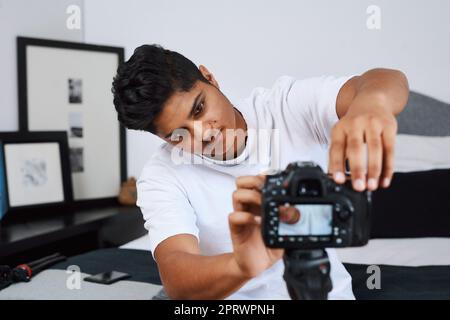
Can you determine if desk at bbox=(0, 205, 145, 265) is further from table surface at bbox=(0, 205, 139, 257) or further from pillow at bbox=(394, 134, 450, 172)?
pillow at bbox=(394, 134, 450, 172)

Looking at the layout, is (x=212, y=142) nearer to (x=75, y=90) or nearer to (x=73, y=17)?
(x=75, y=90)

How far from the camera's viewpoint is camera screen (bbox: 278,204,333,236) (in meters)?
0.61

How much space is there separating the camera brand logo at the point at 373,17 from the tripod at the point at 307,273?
4.76ft

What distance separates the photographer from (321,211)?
0.62m

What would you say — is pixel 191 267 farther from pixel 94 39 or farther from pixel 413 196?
pixel 94 39

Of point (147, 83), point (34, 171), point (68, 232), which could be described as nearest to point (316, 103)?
point (147, 83)

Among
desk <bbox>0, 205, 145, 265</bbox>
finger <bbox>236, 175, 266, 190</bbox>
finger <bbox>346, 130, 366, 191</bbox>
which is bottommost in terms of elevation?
desk <bbox>0, 205, 145, 265</bbox>

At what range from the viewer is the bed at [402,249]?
1.25 metres

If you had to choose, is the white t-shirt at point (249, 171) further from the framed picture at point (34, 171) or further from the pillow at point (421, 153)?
the framed picture at point (34, 171)

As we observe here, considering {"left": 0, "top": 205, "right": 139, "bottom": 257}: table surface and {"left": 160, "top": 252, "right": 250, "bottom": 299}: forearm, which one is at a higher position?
{"left": 160, "top": 252, "right": 250, "bottom": 299}: forearm

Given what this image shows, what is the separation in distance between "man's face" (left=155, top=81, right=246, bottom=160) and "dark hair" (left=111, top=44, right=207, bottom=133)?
0.6 inches

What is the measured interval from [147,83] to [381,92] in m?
0.41

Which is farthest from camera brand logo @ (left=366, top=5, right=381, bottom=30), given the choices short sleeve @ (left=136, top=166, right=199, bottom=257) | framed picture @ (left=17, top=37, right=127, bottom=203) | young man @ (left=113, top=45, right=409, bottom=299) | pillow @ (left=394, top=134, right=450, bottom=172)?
short sleeve @ (left=136, top=166, right=199, bottom=257)

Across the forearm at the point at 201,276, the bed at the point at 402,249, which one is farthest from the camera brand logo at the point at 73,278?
the forearm at the point at 201,276
